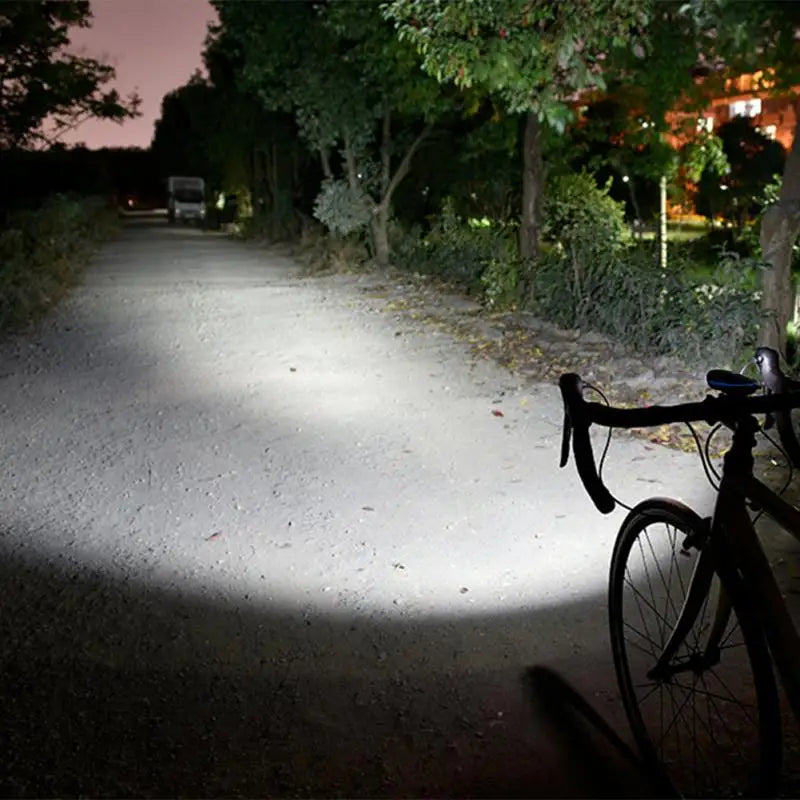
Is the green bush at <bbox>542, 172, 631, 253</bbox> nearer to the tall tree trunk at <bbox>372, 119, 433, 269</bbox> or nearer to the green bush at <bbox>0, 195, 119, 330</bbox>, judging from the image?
the tall tree trunk at <bbox>372, 119, 433, 269</bbox>

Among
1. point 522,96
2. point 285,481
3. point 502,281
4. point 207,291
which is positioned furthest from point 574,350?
point 207,291

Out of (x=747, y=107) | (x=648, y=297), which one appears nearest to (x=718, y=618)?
(x=648, y=297)

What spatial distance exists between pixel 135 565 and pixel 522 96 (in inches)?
245

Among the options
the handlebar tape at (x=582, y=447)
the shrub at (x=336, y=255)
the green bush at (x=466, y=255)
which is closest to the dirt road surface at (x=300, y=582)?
the handlebar tape at (x=582, y=447)

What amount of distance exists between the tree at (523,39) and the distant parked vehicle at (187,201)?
152 feet

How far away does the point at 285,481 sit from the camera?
261 inches

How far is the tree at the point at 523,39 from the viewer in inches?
324

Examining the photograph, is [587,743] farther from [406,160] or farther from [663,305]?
[406,160]

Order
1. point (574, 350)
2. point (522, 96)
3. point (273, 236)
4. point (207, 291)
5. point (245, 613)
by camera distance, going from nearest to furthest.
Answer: point (245, 613)
point (522, 96)
point (574, 350)
point (207, 291)
point (273, 236)

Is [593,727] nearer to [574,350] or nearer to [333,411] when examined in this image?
[333,411]

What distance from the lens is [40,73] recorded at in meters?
31.6

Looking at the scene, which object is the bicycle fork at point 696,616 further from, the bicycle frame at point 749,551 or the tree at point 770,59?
the tree at point 770,59

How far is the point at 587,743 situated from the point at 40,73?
3312cm

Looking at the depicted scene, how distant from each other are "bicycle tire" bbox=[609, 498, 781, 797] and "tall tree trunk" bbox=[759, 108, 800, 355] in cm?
522
